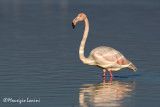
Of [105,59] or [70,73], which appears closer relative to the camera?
[105,59]

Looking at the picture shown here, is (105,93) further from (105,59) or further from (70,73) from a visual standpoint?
(70,73)

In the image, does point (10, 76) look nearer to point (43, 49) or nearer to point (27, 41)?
point (43, 49)

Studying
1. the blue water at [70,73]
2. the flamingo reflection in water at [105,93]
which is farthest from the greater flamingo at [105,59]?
the flamingo reflection in water at [105,93]

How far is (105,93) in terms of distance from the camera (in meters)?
13.7

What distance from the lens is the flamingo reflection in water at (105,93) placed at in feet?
40.4

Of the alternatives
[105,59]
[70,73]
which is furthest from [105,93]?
[70,73]

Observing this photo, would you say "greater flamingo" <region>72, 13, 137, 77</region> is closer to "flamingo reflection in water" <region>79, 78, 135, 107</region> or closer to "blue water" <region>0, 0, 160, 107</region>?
"blue water" <region>0, 0, 160, 107</region>

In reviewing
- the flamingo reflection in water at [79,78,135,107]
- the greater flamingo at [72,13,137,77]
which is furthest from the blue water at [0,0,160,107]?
the greater flamingo at [72,13,137,77]

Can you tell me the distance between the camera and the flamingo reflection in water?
12.3 meters

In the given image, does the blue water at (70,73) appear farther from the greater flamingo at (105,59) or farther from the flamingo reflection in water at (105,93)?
the greater flamingo at (105,59)

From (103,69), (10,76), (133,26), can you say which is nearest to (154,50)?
(103,69)

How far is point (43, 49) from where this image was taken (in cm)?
2242

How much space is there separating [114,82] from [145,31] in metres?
16.3

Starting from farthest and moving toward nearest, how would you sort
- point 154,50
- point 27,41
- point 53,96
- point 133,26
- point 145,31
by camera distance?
point 133,26 < point 145,31 < point 27,41 < point 154,50 < point 53,96
